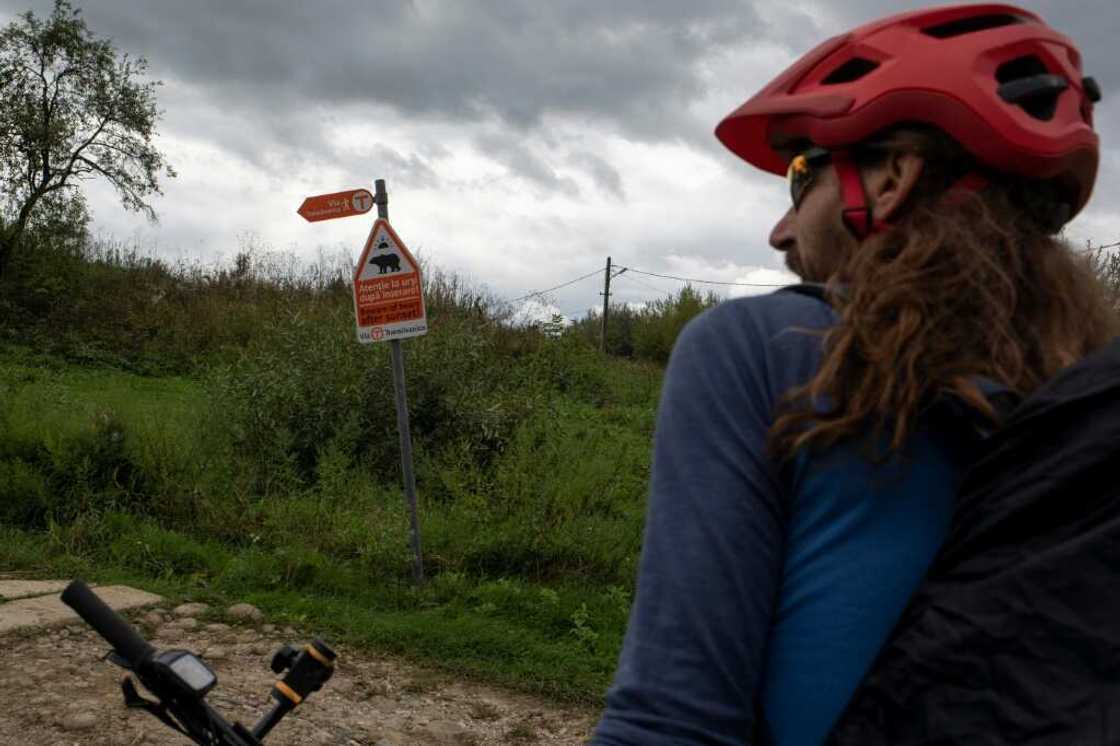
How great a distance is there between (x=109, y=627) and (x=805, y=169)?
111 cm

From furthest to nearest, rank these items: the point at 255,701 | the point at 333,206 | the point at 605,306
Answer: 1. the point at 605,306
2. the point at 333,206
3. the point at 255,701

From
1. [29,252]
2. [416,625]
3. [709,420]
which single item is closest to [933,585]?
[709,420]

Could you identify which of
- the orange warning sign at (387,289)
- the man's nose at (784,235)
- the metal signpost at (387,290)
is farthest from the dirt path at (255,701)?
the man's nose at (784,235)

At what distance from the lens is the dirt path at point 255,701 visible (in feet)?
15.5

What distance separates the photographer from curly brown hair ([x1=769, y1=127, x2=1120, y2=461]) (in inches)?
39.4

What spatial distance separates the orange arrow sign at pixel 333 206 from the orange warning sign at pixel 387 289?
7.6 inches

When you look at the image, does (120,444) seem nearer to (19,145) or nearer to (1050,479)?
(1050,479)

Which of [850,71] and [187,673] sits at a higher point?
[850,71]

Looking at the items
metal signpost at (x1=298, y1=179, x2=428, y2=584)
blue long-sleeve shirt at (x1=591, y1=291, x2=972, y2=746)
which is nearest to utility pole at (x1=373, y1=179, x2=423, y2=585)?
metal signpost at (x1=298, y1=179, x2=428, y2=584)

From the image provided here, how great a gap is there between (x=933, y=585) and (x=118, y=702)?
4951 mm

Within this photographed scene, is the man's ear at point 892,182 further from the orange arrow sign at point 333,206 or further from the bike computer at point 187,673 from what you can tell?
the orange arrow sign at point 333,206

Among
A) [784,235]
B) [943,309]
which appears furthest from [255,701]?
[943,309]

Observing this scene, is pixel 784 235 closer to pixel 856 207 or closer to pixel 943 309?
pixel 856 207

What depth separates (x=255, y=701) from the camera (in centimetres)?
521
